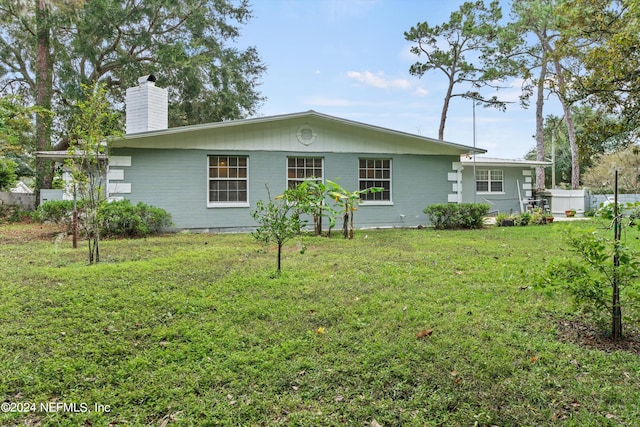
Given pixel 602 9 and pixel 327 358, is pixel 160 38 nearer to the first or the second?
pixel 602 9

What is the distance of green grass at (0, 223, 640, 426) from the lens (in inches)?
104

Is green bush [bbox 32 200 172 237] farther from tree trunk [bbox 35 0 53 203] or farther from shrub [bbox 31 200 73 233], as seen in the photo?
tree trunk [bbox 35 0 53 203]

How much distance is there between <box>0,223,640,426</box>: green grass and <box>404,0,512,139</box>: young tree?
1968 cm

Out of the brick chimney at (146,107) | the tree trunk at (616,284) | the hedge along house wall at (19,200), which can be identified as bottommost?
the tree trunk at (616,284)

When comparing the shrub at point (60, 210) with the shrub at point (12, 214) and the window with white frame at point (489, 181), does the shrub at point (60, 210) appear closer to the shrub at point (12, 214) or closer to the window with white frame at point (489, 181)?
the shrub at point (12, 214)

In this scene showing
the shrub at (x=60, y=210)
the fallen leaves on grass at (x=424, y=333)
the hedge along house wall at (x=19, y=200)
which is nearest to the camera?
the fallen leaves on grass at (x=424, y=333)

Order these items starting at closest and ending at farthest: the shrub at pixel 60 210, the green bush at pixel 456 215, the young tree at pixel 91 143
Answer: the young tree at pixel 91 143
the shrub at pixel 60 210
the green bush at pixel 456 215

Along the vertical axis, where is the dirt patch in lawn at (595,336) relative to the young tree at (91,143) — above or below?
below

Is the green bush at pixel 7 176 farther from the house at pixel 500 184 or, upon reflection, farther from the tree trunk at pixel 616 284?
the tree trunk at pixel 616 284

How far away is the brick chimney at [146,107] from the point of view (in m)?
11.9

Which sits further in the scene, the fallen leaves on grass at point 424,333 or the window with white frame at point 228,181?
the window with white frame at point 228,181

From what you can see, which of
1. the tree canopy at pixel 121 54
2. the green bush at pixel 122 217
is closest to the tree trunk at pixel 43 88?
the tree canopy at pixel 121 54

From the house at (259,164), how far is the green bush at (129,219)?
2.27ft

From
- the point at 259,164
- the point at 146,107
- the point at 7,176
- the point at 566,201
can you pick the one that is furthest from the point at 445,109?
the point at 7,176
